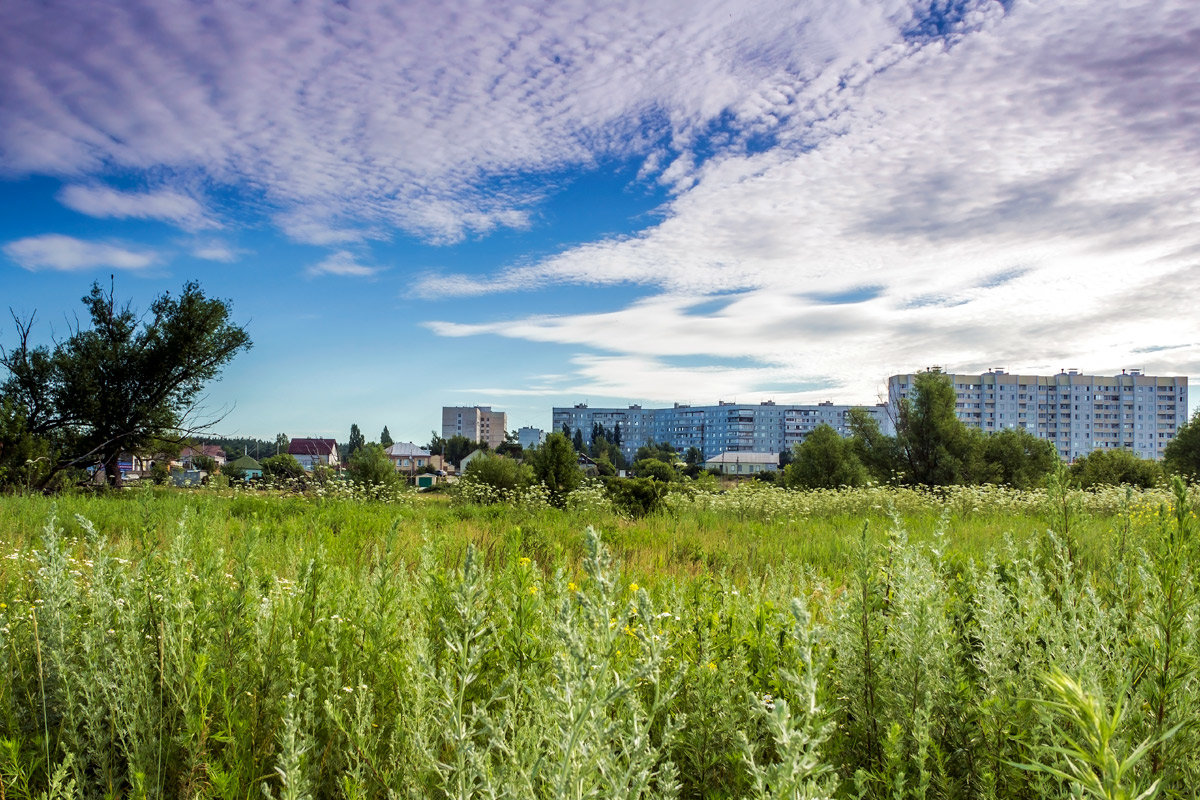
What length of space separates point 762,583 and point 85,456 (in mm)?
19481

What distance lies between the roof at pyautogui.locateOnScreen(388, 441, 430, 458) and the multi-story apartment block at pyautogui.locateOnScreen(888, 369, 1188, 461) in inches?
3340

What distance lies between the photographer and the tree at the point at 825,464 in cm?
3166

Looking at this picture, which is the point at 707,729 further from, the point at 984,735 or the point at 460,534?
the point at 460,534

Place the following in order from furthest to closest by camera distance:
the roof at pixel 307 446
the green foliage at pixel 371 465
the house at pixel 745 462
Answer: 1. the house at pixel 745 462
2. the roof at pixel 307 446
3. the green foliage at pixel 371 465

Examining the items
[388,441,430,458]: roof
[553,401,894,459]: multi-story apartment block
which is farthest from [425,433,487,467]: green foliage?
[553,401,894,459]: multi-story apartment block

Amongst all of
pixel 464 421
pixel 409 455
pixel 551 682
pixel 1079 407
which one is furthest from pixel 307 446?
pixel 1079 407

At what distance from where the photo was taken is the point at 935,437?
107 ft

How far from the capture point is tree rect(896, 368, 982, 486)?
31734 millimetres

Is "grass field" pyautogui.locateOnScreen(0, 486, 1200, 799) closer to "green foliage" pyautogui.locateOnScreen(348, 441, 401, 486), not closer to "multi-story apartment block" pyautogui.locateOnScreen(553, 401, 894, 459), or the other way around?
"green foliage" pyautogui.locateOnScreen(348, 441, 401, 486)

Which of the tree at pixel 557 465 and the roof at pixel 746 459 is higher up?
the tree at pixel 557 465

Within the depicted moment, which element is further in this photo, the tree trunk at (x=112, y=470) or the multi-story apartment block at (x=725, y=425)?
the multi-story apartment block at (x=725, y=425)

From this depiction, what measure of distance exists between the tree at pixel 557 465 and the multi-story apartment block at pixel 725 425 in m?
117

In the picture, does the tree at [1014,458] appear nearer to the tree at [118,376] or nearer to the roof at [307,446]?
the tree at [118,376]

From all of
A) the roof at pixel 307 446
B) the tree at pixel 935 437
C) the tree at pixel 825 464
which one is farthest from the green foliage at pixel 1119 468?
the roof at pixel 307 446
